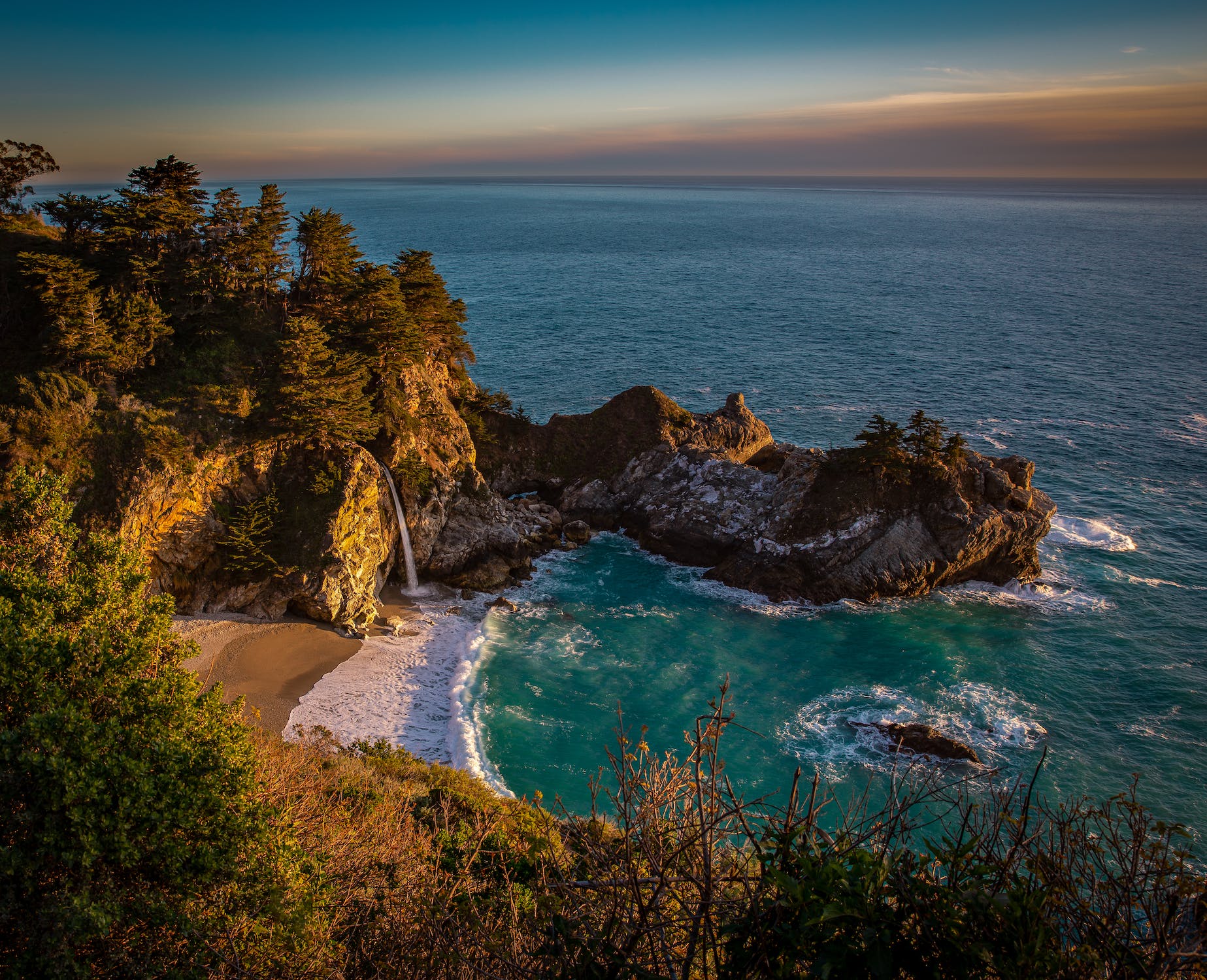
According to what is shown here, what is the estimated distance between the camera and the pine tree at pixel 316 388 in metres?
33.8

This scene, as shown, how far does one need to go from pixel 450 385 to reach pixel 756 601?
81.1 feet

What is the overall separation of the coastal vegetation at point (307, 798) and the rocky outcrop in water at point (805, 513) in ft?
2.68

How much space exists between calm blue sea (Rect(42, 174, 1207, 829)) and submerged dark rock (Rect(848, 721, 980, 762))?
1125mm

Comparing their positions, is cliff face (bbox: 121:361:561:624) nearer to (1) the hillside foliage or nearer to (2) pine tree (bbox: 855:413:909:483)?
(1) the hillside foliage

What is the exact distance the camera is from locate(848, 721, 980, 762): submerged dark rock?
26.1 m

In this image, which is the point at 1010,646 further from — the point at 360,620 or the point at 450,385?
the point at 450,385

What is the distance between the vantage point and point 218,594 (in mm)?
33281

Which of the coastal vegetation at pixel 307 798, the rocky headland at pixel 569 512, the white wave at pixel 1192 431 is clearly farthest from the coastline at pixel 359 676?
the white wave at pixel 1192 431

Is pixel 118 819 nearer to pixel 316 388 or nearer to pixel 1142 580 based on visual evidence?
pixel 316 388

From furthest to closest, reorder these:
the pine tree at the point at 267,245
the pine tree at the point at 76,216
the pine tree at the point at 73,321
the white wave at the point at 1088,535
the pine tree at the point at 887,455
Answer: the white wave at the point at 1088,535, the pine tree at the point at 887,455, the pine tree at the point at 267,245, the pine tree at the point at 76,216, the pine tree at the point at 73,321

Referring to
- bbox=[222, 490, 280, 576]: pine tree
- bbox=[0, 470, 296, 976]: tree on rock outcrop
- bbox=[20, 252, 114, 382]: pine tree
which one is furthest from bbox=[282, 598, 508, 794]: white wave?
bbox=[20, 252, 114, 382]: pine tree

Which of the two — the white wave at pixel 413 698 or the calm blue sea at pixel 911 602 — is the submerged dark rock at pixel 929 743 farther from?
the white wave at pixel 413 698

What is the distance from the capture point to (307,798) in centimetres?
1664

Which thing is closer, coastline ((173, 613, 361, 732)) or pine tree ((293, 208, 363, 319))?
coastline ((173, 613, 361, 732))
